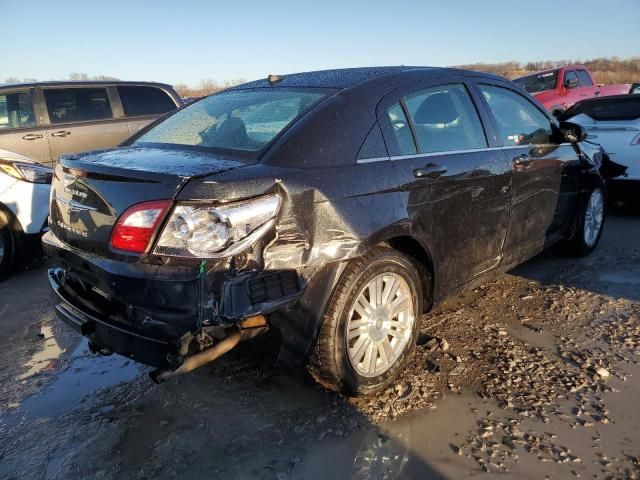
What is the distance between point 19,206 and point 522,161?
14.5ft

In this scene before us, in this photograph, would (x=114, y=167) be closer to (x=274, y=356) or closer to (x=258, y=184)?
(x=258, y=184)

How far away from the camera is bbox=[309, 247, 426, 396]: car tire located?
2.50 metres

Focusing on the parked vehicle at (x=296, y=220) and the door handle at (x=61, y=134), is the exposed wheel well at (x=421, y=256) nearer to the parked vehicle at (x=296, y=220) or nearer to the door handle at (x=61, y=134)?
the parked vehicle at (x=296, y=220)

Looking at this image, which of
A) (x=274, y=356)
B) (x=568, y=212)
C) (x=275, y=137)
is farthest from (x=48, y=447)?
(x=568, y=212)

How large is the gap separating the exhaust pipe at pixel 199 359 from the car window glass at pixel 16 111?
597 centimetres

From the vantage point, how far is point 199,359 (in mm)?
2205

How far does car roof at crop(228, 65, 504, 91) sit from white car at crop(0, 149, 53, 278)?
104 inches

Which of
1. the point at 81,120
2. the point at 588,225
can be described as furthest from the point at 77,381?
the point at 81,120

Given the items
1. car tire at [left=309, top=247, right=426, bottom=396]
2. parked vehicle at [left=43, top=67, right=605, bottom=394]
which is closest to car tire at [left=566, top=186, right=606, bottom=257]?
parked vehicle at [left=43, top=67, right=605, bottom=394]

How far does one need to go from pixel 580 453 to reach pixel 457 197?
1470mm

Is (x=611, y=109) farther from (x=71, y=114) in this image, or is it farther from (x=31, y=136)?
(x=31, y=136)

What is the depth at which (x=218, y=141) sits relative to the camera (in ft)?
8.97

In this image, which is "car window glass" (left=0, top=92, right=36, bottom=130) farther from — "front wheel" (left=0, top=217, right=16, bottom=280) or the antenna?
the antenna

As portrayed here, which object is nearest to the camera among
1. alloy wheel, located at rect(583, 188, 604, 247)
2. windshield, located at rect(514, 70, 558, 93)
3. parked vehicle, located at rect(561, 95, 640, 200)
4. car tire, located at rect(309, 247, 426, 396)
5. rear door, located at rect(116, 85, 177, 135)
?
car tire, located at rect(309, 247, 426, 396)
